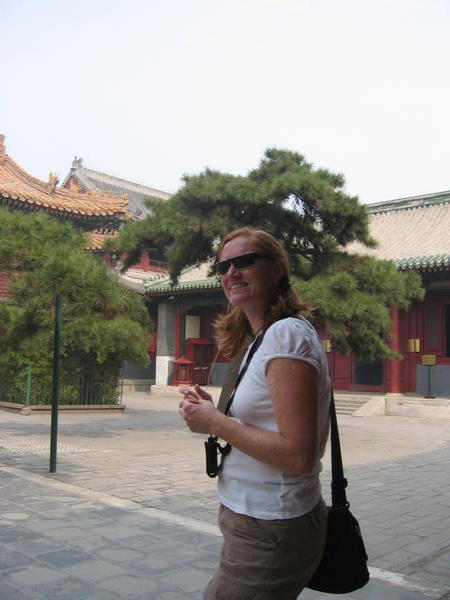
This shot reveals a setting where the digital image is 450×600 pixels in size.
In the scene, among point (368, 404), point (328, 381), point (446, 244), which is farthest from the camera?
point (446, 244)

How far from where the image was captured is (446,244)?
724 inches

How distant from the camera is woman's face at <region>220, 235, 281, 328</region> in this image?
175 cm

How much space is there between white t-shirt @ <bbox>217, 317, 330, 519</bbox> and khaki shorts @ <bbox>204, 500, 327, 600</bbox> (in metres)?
0.03

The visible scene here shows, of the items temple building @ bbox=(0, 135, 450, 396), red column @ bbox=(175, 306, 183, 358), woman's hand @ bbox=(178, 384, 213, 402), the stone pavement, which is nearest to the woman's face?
woman's hand @ bbox=(178, 384, 213, 402)

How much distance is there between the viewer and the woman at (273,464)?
1.50 metres

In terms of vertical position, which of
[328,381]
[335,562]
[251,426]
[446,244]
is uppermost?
[446,244]

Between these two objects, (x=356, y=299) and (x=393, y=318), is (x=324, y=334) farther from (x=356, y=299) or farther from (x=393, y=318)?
(x=356, y=299)

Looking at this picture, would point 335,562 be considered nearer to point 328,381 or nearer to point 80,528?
point 328,381

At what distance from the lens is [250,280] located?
5.74 feet

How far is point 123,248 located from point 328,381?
892cm

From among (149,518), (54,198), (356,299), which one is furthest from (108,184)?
(149,518)

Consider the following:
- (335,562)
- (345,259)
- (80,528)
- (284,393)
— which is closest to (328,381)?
(284,393)

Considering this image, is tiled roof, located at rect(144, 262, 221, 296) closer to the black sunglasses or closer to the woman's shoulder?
the black sunglasses

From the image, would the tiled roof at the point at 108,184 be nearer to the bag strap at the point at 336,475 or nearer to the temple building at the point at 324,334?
the temple building at the point at 324,334
